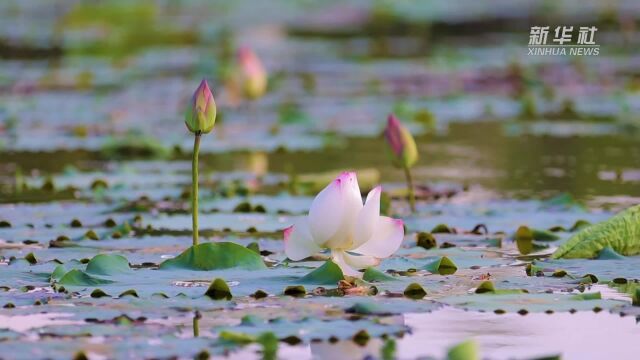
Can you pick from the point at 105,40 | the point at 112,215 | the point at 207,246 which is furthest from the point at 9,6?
the point at 207,246

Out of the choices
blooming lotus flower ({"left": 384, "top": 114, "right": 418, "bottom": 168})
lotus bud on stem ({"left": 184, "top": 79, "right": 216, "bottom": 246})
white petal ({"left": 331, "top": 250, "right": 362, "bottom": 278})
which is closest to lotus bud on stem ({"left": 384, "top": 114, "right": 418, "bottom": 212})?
blooming lotus flower ({"left": 384, "top": 114, "right": 418, "bottom": 168})

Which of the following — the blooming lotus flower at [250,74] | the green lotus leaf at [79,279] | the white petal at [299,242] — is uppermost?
the blooming lotus flower at [250,74]

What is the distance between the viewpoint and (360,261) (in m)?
3.70

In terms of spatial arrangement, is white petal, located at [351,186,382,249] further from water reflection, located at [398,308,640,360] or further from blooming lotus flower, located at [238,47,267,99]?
blooming lotus flower, located at [238,47,267,99]

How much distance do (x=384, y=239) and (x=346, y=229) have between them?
0.37 feet

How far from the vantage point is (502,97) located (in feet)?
33.8

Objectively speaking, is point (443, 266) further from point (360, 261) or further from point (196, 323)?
point (196, 323)

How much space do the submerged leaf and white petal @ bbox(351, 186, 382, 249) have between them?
2.31 feet

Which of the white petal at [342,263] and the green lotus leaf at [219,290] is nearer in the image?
the green lotus leaf at [219,290]

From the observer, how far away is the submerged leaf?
405 centimetres

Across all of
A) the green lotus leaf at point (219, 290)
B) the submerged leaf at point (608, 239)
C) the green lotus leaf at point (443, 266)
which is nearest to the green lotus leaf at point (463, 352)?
the green lotus leaf at point (219, 290)

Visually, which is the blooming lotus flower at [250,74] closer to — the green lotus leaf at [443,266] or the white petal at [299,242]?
the green lotus leaf at [443,266]

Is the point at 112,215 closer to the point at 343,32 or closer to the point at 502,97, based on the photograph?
the point at 502,97

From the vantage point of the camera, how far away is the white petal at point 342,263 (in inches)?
144
